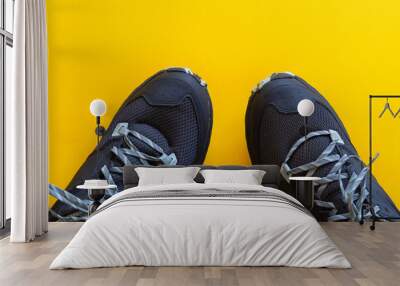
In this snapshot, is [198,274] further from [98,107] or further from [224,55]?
[224,55]

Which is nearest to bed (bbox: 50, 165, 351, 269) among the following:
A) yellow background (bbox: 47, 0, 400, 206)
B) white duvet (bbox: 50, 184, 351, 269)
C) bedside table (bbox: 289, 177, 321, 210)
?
white duvet (bbox: 50, 184, 351, 269)

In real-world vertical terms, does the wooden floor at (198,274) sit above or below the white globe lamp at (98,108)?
below

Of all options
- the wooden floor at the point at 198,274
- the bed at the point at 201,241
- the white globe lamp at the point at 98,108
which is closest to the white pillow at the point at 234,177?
the white globe lamp at the point at 98,108

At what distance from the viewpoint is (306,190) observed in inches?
209

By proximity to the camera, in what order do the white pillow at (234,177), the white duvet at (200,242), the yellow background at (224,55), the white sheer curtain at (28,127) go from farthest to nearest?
1. the yellow background at (224,55)
2. the white pillow at (234,177)
3. the white sheer curtain at (28,127)
4. the white duvet at (200,242)

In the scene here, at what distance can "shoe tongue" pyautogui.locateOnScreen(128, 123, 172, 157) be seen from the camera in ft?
18.3

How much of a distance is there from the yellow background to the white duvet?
227 centimetres

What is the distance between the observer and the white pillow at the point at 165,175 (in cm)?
511

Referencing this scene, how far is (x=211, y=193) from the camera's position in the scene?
4102 mm

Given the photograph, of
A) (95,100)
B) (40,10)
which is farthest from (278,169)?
(40,10)

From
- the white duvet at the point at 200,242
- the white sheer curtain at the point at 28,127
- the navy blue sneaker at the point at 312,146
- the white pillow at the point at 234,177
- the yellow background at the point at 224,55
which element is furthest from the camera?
the yellow background at the point at 224,55

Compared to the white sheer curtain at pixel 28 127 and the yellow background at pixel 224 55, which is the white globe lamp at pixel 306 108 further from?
the white sheer curtain at pixel 28 127

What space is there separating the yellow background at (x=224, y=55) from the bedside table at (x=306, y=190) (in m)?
0.70

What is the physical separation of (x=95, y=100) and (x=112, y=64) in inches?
21.6
